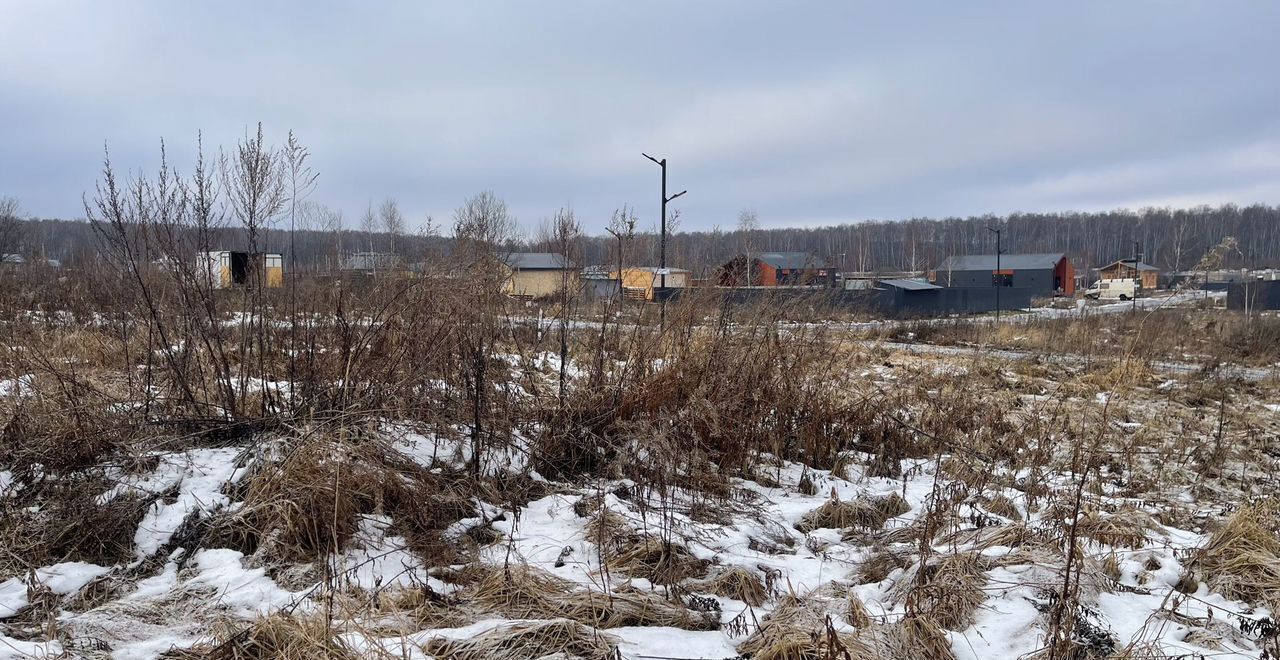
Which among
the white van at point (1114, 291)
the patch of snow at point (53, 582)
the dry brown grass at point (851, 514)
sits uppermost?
the white van at point (1114, 291)

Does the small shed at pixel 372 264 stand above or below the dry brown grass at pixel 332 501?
above

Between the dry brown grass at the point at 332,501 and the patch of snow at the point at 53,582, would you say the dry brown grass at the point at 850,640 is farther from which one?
the patch of snow at the point at 53,582

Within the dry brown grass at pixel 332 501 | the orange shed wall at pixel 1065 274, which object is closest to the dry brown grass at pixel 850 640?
the dry brown grass at pixel 332 501

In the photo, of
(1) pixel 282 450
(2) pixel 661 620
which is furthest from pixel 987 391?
(1) pixel 282 450

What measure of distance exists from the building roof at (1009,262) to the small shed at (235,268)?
181 feet

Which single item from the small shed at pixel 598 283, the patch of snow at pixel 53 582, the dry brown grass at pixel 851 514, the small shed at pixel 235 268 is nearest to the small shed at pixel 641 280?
the small shed at pixel 598 283

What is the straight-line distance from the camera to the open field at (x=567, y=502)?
2820 mm

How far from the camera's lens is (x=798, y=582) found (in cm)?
338

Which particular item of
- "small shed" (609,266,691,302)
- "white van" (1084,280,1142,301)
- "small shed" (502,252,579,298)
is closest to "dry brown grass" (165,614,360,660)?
"small shed" (502,252,579,298)

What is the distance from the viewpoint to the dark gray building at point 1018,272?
52.7 meters

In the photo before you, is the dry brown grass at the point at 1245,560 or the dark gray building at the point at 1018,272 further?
the dark gray building at the point at 1018,272

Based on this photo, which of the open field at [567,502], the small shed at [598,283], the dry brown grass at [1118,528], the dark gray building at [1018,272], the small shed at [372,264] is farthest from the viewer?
the dark gray building at [1018,272]

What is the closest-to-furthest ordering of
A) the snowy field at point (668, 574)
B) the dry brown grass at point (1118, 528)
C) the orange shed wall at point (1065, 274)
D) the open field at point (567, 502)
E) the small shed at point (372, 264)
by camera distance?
1. the snowy field at point (668, 574)
2. the open field at point (567, 502)
3. the dry brown grass at point (1118, 528)
4. the small shed at point (372, 264)
5. the orange shed wall at point (1065, 274)

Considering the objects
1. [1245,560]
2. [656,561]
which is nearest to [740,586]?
[656,561]
